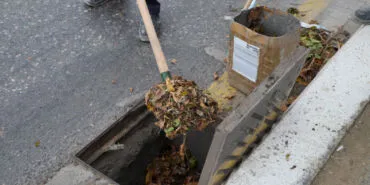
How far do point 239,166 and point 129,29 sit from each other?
210 centimetres

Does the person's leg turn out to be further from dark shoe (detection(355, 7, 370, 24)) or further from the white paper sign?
dark shoe (detection(355, 7, 370, 24))

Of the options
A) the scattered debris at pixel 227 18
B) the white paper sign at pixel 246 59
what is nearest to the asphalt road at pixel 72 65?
the scattered debris at pixel 227 18

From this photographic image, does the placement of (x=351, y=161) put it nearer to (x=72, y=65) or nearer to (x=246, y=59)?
(x=246, y=59)

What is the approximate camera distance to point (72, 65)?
2906 mm

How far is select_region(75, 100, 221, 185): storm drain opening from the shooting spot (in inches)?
83.3

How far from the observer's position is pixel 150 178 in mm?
2436

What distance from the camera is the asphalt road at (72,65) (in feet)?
7.42

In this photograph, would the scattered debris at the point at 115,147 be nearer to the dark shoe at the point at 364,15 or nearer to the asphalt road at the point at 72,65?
the asphalt road at the point at 72,65

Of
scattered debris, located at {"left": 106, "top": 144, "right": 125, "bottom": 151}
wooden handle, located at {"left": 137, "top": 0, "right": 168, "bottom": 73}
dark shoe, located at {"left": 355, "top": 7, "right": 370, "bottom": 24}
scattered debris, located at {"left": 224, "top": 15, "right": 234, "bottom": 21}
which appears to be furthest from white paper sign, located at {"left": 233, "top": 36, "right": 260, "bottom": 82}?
dark shoe, located at {"left": 355, "top": 7, "right": 370, "bottom": 24}

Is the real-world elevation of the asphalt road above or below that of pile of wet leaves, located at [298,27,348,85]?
below

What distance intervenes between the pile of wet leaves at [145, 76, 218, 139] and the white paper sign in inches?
19.2

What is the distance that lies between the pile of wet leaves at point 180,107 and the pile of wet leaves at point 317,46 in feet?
3.80

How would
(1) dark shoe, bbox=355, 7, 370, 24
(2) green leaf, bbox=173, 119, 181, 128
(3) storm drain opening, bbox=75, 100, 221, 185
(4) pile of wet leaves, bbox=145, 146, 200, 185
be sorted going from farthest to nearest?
(1) dark shoe, bbox=355, 7, 370, 24, (4) pile of wet leaves, bbox=145, 146, 200, 185, (3) storm drain opening, bbox=75, 100, 221, 185, (2) green leaf, bbox=173, 119, 181, 128

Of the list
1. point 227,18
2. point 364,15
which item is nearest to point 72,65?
point 227,18
